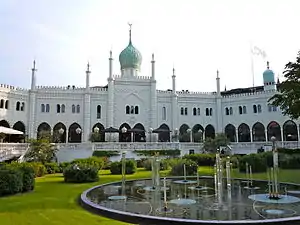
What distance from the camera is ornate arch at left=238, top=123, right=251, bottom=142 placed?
56300 millimetres

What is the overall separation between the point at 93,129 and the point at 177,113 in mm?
15060

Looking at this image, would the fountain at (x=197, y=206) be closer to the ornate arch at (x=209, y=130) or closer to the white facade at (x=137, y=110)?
the white facade at (x=137, y=110)

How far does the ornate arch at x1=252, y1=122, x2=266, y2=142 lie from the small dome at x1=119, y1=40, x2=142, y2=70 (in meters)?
24.1

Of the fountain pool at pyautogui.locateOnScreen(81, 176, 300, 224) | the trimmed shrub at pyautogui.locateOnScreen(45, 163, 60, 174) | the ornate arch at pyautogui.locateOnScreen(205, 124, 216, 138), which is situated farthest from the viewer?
the ornate arch at pyautogui.locateOnScreen(205, 124, 216, 138)

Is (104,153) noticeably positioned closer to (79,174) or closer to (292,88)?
(79,174)

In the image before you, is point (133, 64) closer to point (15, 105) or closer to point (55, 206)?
point (15, 105)

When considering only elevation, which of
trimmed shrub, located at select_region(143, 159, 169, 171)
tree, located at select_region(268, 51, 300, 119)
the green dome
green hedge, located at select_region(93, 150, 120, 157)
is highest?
the green dome

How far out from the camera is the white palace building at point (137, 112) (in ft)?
161

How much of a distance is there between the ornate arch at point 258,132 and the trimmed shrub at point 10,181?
4649cm

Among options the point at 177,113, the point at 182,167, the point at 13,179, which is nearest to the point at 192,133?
the point at 177,113

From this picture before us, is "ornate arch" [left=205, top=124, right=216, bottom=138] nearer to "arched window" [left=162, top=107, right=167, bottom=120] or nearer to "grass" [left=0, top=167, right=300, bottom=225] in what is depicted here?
"arched window" [left=162, top=107, right=167, bottom=120]

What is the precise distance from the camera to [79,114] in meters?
50.8

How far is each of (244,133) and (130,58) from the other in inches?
996

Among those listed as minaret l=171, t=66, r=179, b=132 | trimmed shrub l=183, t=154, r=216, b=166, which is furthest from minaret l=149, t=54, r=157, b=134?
trimmed shrub l=183, t=154, r=216, b=166
